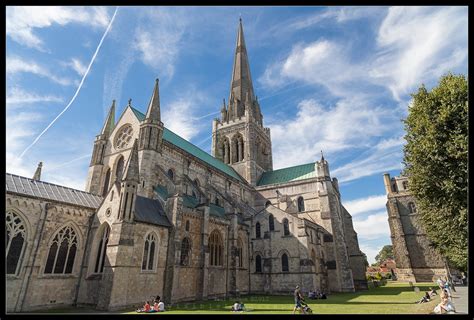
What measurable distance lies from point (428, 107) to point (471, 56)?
33.1ft

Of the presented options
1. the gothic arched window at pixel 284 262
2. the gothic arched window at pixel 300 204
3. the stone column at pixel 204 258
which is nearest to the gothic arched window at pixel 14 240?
the stone column at pixel 204 258

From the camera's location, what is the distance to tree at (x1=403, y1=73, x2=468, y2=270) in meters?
13.5

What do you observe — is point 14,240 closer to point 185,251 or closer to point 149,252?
point 149,252

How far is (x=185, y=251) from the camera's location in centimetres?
2097

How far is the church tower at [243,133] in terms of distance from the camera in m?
44.3

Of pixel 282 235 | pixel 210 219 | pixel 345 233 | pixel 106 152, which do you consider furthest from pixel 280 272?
pixel 106 152

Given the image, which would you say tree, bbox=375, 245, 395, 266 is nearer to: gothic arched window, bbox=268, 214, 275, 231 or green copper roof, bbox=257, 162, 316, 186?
green copper roof, bbox=257, 162, 316, 186

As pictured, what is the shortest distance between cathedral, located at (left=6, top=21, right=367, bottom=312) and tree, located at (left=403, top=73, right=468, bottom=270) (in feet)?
45.7

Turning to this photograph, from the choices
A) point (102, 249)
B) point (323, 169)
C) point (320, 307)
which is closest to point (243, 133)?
point (323, 169)

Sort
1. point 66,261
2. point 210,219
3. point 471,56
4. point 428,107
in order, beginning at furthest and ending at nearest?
point 210,219 < point 66,261 < point 428,107 < point 471,56

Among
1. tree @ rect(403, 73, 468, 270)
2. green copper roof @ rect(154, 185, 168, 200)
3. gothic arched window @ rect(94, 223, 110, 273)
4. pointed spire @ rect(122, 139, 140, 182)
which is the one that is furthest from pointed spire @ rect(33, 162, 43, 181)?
tree @ rect(403, 73, 468, 270)

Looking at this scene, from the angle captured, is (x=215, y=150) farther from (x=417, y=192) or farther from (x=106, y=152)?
(x=417, y=192)

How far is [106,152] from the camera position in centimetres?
2697

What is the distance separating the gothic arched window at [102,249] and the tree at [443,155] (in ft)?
66.5
